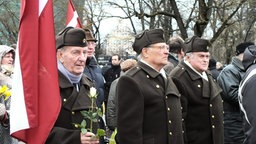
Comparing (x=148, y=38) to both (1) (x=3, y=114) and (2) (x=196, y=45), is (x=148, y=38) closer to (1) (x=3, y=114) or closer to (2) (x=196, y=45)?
(2) (x=196, y=45)

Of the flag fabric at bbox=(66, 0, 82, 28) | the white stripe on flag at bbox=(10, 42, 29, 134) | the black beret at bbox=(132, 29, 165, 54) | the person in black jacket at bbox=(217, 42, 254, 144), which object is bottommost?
the person in black jacket at bbox=(217, 42, 254, 144)

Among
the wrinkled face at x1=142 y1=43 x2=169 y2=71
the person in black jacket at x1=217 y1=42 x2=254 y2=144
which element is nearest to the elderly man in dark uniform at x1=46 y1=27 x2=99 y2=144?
the wrinkled face at x1=142 y1=43 x2=169 y2=71

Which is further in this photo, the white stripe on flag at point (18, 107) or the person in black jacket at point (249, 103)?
the person in black jacket at point (249, 103)

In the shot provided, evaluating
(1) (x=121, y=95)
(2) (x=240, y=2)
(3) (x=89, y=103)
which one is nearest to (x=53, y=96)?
(3) (x=89, y=103)

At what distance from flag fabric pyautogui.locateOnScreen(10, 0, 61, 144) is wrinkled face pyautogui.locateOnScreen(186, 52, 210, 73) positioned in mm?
2430

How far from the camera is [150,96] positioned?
4.70 metres

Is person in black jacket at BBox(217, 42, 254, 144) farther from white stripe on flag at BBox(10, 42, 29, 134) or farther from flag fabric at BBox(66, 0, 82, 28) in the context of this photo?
white stripe on flag at BBox(10, 42, 29, 134)

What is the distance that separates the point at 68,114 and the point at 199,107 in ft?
6.73

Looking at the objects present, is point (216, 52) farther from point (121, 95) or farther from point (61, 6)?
point (121, 95)

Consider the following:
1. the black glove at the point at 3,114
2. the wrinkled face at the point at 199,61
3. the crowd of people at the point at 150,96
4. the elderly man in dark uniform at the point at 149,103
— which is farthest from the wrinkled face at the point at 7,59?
the wrinkled face at the point at 199,61

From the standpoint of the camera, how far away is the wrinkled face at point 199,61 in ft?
18.4

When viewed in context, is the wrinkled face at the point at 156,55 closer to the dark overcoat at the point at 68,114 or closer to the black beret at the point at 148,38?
the black beret at the point at 148,38

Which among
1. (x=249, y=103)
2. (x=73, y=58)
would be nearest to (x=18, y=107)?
(x=73, y=58)

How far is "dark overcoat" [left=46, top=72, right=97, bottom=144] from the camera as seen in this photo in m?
3.78
